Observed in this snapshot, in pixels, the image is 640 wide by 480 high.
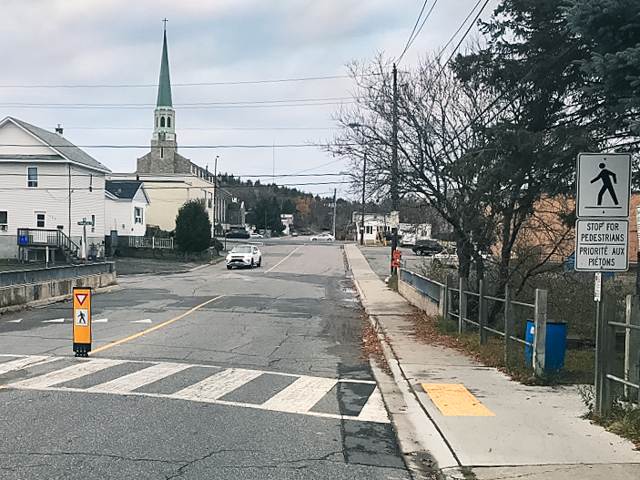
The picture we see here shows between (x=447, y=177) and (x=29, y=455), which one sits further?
(x=447, y=177)

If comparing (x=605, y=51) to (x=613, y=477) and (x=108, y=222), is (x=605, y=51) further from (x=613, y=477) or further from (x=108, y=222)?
(x=108, y=222)

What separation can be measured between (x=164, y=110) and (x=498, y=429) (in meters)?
86.1

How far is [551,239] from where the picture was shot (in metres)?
15.3

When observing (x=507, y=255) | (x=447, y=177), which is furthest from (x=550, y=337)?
(x=447, y=177)

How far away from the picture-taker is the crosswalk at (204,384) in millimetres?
8617

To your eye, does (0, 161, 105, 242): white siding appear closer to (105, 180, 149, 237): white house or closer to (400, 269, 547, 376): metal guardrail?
(105, 180, 149, 237): white house

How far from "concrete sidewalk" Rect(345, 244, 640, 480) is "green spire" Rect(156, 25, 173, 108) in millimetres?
76116

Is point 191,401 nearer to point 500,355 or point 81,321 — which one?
point 81,321

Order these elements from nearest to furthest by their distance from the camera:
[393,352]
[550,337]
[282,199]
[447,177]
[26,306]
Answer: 1. [550,337]
2. [393,352]
3. [447,177]
4. [26,306]
5. [282,199]

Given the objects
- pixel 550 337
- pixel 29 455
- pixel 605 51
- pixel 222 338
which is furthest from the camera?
pixel 222 338

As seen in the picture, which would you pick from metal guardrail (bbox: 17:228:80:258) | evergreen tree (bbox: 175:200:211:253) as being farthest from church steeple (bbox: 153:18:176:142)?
metal guardrail (bbox: 17:228:80:258)

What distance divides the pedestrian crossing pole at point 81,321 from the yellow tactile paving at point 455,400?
19.7ft

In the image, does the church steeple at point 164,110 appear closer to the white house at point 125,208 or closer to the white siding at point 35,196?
the white house at point 125,208

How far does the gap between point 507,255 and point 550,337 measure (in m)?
5.65
